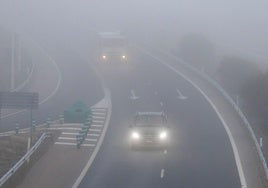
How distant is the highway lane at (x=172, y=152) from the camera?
27.5 metres

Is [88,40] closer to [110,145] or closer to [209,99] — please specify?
[209,99]

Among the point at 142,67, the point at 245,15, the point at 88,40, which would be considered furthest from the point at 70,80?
the point at 245,15

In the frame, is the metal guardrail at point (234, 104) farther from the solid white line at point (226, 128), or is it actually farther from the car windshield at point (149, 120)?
the car windshield at point (149, 120)

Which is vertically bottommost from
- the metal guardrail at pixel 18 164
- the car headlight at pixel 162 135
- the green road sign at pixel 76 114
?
the metal guardrail at pixel 18 164

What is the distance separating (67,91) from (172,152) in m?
25.3

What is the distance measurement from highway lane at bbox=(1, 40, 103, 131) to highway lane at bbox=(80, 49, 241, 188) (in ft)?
7.90

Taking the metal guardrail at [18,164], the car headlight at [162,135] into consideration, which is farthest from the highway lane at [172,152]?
the metal guardrail at [18,164]

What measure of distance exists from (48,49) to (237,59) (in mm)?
35496

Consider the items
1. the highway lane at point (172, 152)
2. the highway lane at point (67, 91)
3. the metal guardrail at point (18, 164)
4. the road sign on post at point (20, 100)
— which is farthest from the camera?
the highway lane at point (67, 91)

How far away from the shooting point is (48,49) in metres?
87.0

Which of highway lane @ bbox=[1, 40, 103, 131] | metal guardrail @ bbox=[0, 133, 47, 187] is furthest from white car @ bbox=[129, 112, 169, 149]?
highway lane @ bbox=[1, 40, 103, 131]

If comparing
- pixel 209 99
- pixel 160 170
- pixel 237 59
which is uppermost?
pixel 237 59

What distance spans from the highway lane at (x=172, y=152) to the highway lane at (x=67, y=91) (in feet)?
7.90

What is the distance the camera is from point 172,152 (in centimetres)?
3278
